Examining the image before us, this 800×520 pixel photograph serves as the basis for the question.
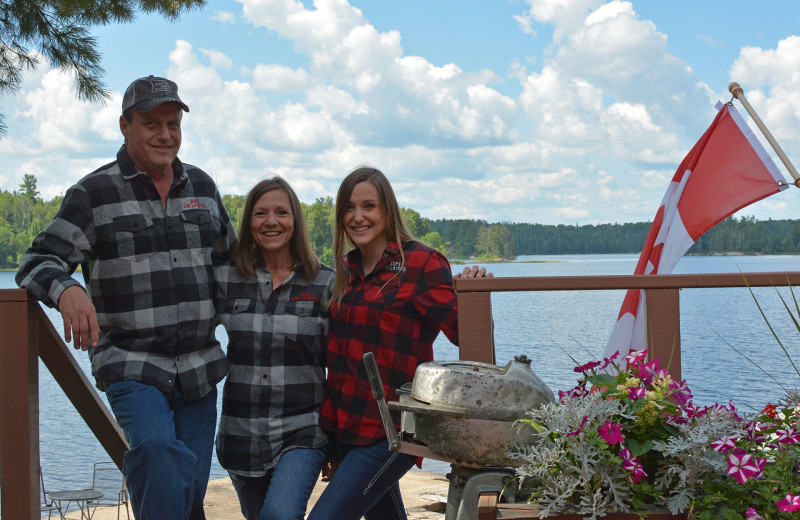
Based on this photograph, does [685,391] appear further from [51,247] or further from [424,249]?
Result: [51,247]

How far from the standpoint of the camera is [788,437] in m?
1.81

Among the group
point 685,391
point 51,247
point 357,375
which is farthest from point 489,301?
point 51,247

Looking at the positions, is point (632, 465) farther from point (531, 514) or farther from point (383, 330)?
point (383, 330)

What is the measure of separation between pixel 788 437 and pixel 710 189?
3112mm

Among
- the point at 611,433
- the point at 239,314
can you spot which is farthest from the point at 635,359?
the point at 239,314

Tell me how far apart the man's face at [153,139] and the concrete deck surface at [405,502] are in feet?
18.9

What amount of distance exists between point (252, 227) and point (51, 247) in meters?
0.67

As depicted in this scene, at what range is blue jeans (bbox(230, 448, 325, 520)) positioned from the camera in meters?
2.52

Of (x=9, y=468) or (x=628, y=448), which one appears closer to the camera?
(x=628, y=448)

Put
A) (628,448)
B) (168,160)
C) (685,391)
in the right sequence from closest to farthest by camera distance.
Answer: (628,448) → (685,391) → (168,160)

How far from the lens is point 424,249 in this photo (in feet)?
9.27

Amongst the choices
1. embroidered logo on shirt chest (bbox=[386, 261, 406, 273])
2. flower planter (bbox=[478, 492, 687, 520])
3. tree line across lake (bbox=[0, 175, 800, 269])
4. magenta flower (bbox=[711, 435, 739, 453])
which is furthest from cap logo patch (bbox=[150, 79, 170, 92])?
tree line across lake (bbox=[0, 175, 800, 269])

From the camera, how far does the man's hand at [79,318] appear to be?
239 centimetres

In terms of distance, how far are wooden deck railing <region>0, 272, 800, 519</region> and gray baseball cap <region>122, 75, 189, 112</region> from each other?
755 mm
